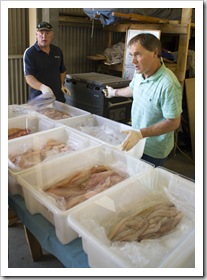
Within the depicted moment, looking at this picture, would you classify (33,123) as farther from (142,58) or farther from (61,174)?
(142,58)

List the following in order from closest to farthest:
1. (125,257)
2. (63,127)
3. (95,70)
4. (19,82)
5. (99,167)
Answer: (125,257) → (99,167) → (63,127) → (19,82) → (95,70)

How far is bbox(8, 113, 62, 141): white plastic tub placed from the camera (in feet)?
5.33

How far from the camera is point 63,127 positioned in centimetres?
153

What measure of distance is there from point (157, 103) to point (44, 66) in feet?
3.76

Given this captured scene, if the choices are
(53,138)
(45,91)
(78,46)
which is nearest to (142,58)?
(53,138)

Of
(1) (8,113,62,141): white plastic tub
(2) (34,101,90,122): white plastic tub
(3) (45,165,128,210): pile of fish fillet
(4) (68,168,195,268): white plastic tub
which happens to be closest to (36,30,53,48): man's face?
(2) (34,101,90,122): white plastic tub

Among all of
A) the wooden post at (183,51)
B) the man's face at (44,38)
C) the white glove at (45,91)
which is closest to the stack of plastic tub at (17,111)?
the white glove at (45,91)

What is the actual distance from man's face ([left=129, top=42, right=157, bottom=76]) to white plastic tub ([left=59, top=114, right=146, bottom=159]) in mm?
331

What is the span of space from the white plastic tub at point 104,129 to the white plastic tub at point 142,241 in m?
0.35

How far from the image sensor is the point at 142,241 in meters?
0.78

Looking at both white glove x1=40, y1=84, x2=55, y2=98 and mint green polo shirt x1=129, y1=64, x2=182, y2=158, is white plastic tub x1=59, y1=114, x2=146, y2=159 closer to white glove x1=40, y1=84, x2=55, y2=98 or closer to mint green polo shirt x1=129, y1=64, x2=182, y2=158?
mint green polo shirt x1=129, y1=64, x2=182, y2=158

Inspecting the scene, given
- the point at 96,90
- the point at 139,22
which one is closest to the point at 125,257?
the point at 96,90

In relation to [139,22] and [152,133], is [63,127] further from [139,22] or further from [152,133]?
[139,22]

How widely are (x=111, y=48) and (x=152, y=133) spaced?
204 cm
